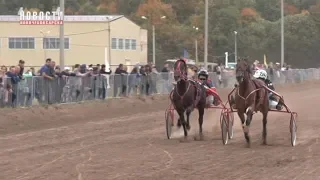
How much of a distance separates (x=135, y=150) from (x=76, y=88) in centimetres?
1091

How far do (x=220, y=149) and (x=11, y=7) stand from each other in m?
106

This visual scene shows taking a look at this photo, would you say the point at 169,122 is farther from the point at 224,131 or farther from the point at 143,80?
the point at 143,80

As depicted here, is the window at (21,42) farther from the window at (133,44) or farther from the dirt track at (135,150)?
the dirt track at (135,150)

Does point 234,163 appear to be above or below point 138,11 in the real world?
below

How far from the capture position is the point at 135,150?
13430mm

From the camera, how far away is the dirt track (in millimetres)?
10398

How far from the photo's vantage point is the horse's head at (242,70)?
1371 centimetres

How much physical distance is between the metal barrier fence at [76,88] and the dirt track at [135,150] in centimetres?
44

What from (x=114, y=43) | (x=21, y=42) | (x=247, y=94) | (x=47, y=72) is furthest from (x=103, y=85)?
(x=21, y=42)

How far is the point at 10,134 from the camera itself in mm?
17406

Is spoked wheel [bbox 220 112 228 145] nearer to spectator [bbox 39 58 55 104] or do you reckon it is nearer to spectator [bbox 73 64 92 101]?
spectator [bbox 39 58 55 104]

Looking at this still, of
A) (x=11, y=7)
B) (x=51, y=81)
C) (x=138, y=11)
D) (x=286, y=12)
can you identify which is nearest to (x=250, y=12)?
(x=286, y=12)

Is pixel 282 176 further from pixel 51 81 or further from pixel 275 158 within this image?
pixel 51 81

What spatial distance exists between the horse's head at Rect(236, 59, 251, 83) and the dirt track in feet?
4.74
